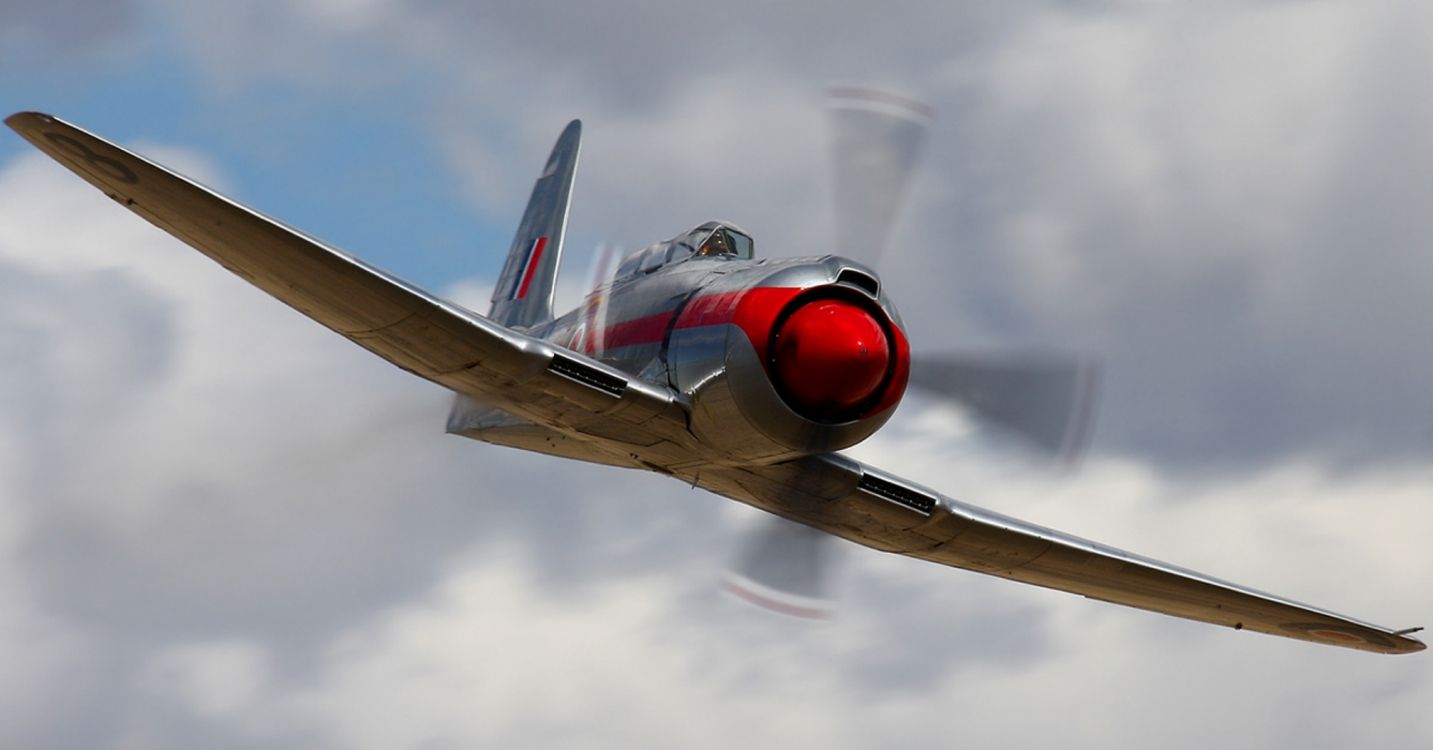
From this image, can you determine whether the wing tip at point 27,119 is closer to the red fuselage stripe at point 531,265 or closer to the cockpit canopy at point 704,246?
the cockpit canopy at point 704,246

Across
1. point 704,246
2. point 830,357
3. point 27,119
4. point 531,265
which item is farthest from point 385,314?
point 531,265

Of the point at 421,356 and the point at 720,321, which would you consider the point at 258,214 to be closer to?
the point at 421,356

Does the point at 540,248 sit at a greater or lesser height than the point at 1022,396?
greater

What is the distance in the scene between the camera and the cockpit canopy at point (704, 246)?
616 inches

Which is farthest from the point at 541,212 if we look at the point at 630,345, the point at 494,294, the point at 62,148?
the point at 62,148

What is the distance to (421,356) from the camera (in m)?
14.2

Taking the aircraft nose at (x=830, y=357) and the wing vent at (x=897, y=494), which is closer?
the aircraft nose at (x=830, y=357)

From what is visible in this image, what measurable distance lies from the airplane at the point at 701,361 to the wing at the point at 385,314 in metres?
0.02

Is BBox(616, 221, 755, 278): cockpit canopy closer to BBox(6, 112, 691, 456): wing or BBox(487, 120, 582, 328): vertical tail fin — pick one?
BBox(6, 112, 691, 456): wing

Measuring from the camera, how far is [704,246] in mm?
15688

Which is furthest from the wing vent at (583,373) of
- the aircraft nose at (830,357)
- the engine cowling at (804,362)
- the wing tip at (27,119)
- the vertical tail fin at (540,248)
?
the vertical tail fin at (540,248)

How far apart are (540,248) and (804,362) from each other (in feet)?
36.9

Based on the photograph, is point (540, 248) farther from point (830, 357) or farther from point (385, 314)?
point (830, 357)

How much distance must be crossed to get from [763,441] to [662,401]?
116 centimetres
